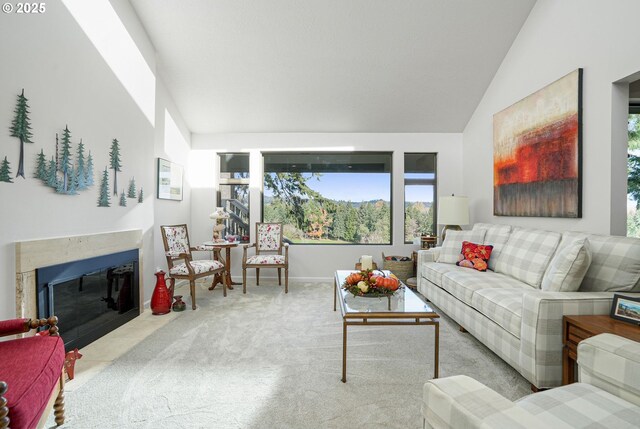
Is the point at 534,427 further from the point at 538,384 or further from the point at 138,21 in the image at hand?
the point at 138,21

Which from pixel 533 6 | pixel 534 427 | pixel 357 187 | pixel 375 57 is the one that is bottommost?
pixel 534 427

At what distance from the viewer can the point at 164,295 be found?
335cm

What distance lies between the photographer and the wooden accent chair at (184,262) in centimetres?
354

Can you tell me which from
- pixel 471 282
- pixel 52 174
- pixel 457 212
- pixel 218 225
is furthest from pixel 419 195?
pixel 52 174

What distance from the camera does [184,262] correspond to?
386cm

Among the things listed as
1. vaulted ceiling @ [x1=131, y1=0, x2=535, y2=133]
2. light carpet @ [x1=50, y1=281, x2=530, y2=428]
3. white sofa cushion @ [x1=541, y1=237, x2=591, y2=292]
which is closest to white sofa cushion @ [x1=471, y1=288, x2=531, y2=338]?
white sofa cushion @ [x1=541, y1=237, x2=591, y2=292]

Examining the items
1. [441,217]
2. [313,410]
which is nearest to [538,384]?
[313,410]

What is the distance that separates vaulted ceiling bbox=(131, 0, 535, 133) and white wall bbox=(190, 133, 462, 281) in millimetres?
206

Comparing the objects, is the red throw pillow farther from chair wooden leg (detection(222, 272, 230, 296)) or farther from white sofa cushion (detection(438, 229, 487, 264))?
chair wooden leg (detection(222, 272, 230, 296))

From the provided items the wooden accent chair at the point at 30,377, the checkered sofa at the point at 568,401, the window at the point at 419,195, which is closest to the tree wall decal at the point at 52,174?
the wooden accent chair at the point at 30,377

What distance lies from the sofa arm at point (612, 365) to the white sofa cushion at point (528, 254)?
1.48 metres

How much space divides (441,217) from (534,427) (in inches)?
141

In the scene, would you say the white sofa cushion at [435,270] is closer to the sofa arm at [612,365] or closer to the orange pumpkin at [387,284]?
the orange pumpkin at [387,284]

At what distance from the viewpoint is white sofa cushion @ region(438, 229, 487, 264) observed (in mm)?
3617
